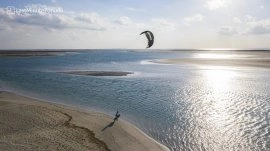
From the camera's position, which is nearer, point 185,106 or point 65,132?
point 65,132

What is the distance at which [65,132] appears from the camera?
16.5 metres

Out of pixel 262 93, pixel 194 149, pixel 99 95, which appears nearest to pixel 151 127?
pixel 194 149

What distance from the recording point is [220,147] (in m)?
15.5

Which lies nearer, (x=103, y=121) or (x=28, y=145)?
(x=28, y=145)

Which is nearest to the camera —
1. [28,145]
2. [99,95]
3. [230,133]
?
[28,145]

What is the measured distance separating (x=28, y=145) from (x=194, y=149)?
27.2 feet

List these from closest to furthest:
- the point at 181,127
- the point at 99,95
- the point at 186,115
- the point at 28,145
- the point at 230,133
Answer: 1. the point at 28,145
2. the point at 230,133
3. the point at 181,127
4. the point at 186,115
5. the point at 99,95

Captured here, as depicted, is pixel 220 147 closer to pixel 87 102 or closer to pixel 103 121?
pixel 103 121

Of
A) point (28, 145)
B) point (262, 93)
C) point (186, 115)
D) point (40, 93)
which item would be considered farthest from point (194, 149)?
point (40, 93)

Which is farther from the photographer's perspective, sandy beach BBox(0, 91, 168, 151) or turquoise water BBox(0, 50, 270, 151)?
turquoise water BBox(0, 50, 270, 151)

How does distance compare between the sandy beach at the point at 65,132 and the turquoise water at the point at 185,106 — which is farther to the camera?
the turquoise water at the point at 185,106

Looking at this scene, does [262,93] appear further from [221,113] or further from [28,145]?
[28,145]

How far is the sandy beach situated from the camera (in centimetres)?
1466

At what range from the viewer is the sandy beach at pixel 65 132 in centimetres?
1466
